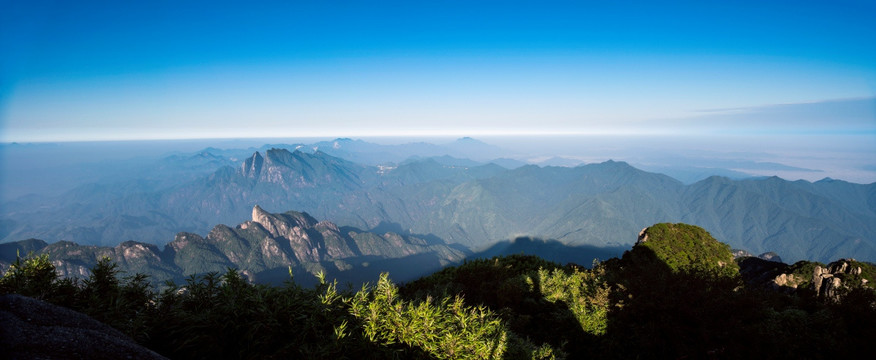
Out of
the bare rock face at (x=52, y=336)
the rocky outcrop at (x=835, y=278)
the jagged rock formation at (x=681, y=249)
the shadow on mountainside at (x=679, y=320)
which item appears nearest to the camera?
the bare rock face at (x=52, y=336)

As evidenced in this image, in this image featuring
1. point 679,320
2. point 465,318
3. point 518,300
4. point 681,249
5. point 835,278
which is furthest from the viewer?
point 681,249

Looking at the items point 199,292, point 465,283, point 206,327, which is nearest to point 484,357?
point 206,327

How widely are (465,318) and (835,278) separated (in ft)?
123

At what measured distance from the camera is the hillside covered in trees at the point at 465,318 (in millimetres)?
8289

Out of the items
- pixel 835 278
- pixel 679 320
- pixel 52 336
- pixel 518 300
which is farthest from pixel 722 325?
pixel 52 336

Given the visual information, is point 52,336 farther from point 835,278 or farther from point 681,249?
point 681,249

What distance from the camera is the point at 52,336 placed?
5.76 metres

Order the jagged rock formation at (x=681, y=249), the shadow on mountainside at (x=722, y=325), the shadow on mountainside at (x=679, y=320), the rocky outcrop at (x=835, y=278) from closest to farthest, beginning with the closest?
the shadow on mountainside at (x=722, y=325)
the shadow on mountainside at (x=679, y=320)
the rocky outcrop at (x=835, y=278)
the jagged rock formation at (x=681, y=249)

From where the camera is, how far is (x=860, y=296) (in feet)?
52.5

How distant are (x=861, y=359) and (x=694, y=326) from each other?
17.9 ft

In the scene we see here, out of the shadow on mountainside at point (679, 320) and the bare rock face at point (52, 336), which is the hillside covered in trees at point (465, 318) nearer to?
the shadow on mountainside at point (679, 320)

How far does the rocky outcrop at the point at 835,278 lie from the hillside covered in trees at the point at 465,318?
0.61ft

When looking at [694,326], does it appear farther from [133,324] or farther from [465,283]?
[133,324]

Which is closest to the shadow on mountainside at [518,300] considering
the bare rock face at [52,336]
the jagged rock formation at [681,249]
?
the bare rock face at [52,336]
